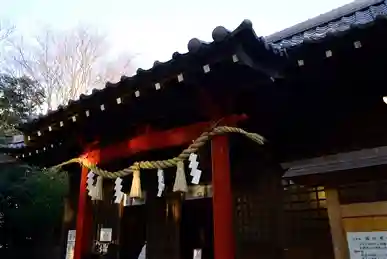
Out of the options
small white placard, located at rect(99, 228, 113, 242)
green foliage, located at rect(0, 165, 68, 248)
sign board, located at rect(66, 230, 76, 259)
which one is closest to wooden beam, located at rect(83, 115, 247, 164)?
small white placard, located at rect(99, 228, 113, 242)

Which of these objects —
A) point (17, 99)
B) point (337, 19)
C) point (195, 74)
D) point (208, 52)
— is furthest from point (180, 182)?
point (17, 99)

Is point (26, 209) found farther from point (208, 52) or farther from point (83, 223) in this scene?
point (208, 52)

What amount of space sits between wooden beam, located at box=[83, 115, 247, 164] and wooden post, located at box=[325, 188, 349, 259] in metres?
1.27

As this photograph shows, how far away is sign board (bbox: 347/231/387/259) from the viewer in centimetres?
274

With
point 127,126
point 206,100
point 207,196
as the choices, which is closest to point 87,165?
point 127,126

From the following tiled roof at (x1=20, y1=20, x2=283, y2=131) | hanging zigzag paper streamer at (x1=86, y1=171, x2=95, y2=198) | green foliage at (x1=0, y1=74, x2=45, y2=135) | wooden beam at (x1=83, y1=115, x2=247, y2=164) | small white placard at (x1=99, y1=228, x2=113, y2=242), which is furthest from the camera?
green foliage at (x1=0, y1=74, x2=45, y2=135)

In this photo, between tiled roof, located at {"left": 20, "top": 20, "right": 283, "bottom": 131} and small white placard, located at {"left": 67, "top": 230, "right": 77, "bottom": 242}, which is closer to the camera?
tiled roof, located at {"left": 20, "top": 20, "right": 283, "bottom": 131}

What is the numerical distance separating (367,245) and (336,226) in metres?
0.27

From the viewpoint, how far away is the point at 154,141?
4.76 meters

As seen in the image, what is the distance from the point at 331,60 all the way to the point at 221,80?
101 cm

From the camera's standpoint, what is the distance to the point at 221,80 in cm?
366

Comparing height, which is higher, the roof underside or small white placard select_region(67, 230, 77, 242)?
the roof underside

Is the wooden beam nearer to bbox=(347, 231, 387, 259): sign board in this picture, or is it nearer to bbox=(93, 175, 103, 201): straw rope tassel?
bbox=(93, 175, 103, 201): straw rope tassel

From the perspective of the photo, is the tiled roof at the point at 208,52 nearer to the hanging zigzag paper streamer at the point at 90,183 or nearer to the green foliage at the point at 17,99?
the hanging zigzag paper streamer at the point at 90,183
